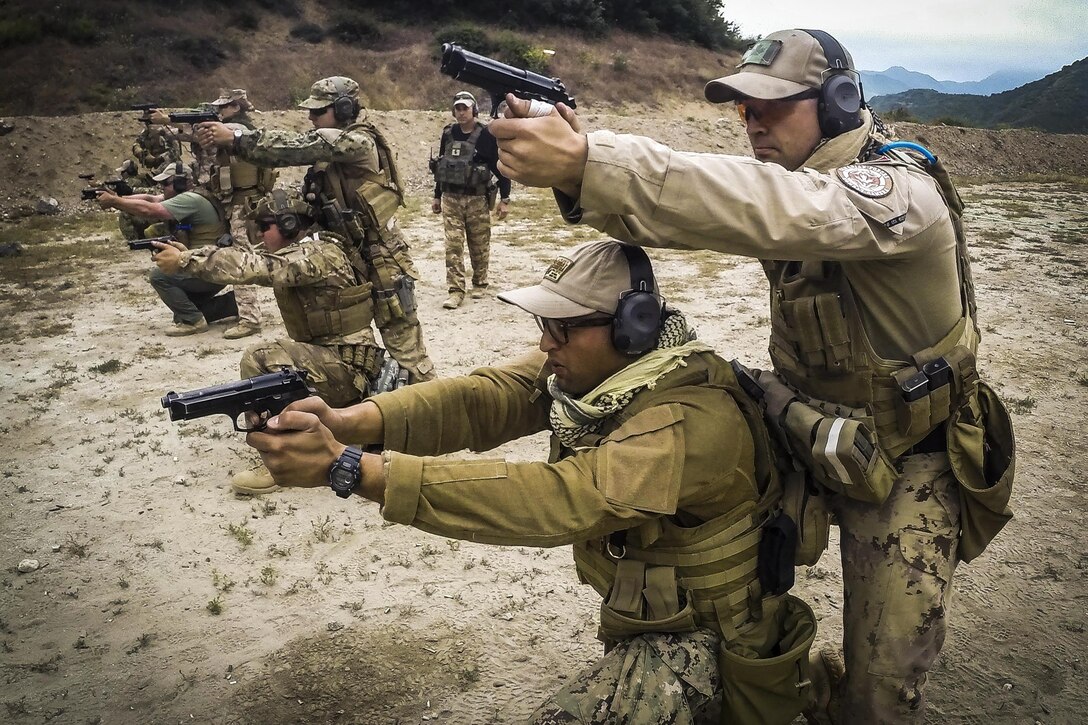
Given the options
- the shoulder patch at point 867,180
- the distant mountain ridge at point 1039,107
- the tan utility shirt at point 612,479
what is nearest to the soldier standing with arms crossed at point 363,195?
the tan utility shirt at point 612,479

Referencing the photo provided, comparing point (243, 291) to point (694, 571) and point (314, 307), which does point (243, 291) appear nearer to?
point (314, 307)

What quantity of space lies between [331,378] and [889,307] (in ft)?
12.3

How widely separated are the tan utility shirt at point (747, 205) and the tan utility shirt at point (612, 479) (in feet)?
1.73

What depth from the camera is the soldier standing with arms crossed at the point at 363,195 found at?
548 cm

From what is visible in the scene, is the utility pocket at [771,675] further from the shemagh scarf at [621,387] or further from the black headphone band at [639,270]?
the black headphone band at [639,270]

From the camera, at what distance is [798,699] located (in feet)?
8.36

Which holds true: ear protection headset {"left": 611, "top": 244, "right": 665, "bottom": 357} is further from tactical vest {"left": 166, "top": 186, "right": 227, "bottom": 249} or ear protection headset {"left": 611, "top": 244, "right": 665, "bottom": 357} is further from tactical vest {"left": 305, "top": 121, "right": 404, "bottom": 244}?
tactical vest {"left": 166, "top": 186, "right": 227, "bottom": 249}

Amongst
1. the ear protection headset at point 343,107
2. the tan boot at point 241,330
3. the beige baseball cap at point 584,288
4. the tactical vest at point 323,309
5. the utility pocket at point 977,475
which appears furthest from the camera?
the tan boot at point 241,330

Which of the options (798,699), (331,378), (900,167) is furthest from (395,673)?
(900,167)

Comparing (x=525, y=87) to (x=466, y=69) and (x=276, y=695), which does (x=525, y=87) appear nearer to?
(x=466, y=69)

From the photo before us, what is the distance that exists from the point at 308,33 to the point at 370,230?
31852mm

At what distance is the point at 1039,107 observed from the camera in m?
35.2

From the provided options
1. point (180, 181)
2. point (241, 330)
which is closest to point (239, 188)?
point (180, 181)

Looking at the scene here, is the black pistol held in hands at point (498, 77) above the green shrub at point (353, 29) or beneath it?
beneath
